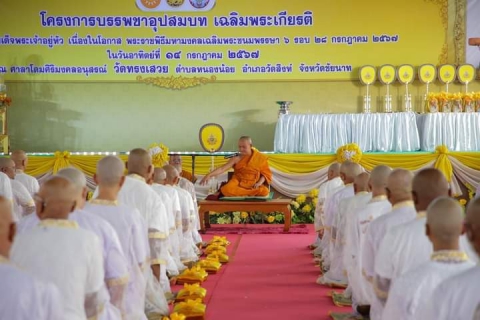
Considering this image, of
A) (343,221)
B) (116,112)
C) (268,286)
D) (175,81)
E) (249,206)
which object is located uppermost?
(175,81)

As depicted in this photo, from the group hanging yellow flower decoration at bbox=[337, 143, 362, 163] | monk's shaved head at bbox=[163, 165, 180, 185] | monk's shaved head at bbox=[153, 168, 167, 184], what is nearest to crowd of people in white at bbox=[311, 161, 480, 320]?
monk's shaved head at bbox=[153, 168, 167, 184]

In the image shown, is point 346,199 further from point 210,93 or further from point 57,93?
point 57,93

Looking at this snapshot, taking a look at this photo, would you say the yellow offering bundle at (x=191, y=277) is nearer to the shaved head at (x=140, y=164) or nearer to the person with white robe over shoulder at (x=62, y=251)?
the shaved head at (x=140, y=164)

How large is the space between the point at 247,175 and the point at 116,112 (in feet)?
18.5

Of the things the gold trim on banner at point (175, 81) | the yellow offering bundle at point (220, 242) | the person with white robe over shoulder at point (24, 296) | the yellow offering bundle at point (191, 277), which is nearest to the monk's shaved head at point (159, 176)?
the yellow offering bundle at point (191, 277)

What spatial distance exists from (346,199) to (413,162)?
6644mm

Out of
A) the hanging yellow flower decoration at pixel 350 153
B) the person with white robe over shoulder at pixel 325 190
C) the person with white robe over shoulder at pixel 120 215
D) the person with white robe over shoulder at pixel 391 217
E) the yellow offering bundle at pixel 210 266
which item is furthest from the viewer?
the hanging yellow flower decoration at pixel 350 153

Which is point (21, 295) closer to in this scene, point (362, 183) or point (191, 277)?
point (362, 183)

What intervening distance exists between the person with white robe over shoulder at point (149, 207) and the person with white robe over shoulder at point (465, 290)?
10.2 feet

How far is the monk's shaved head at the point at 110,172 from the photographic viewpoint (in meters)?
Answer: 4.23

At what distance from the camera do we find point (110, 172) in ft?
13.9

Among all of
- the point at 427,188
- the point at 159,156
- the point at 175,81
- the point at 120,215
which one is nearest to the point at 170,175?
the point at 120,215

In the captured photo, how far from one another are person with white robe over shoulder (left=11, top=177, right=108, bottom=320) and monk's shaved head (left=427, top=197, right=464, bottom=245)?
1343mm

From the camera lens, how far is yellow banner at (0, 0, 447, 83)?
15.7m
